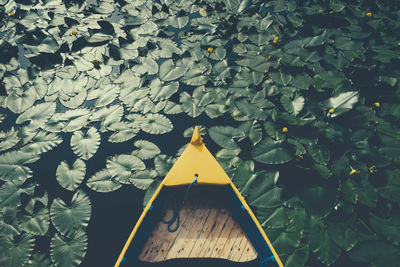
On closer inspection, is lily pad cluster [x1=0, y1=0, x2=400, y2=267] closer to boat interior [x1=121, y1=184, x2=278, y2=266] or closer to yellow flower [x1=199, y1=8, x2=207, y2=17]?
yellow flower [x1=199, y1=8, x2=207, y2=17]

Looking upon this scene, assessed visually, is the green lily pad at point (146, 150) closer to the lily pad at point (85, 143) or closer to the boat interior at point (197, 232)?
the lily pad at point (85, 143)

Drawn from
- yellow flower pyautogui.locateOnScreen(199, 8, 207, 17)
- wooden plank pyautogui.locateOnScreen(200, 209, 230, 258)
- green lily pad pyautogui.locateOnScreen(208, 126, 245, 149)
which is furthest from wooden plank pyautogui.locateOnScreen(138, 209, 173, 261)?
yellow flower pyautogui.locateOnScreen(199, 8, 207, 17)

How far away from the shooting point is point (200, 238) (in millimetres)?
1836

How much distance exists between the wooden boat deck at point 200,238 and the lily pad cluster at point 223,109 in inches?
9.9

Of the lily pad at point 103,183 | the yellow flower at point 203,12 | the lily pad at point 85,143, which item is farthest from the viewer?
the yellow flower at point 203,12

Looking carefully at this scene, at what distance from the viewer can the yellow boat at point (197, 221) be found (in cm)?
176

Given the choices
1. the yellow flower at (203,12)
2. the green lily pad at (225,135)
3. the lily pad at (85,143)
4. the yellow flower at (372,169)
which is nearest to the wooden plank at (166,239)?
the green lily pad at (225,135)

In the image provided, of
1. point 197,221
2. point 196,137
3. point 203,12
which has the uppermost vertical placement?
point 203,12

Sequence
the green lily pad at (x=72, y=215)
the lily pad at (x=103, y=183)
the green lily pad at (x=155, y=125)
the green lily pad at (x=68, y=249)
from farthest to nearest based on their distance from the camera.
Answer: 1. the green lily pad at (x=155, y=125)
2. the lily pad at (x=103, y=183)
3. the green lily pad at (x=72, y=215)
4. the green lily pad at (x=68, y=249)

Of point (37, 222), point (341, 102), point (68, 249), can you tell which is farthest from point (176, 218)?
point (341, 102)

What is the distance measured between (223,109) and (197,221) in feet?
3.78

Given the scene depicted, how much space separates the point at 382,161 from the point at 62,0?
4.41 meters

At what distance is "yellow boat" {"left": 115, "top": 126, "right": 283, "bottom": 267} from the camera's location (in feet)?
5.78

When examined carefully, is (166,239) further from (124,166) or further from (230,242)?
(124,166)
